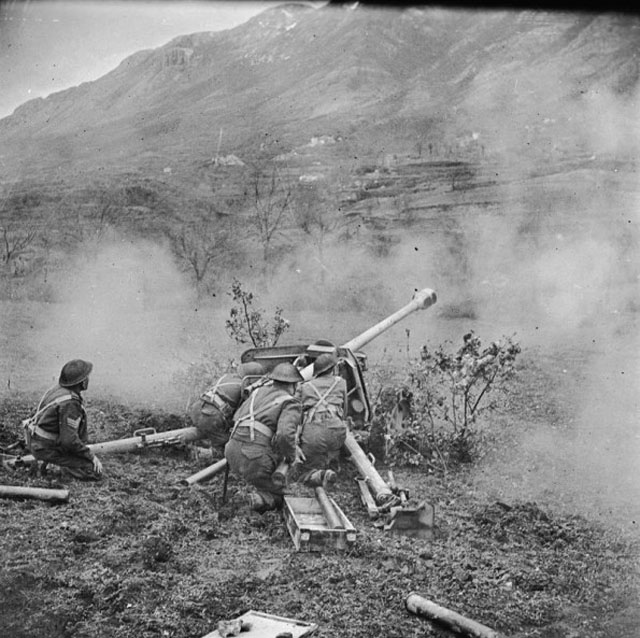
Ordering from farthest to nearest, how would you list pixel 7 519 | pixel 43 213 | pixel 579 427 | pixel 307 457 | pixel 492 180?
pixel 492 180
pixel 43 213
pixel 579 427
pixel 307 457
pixel 7 519

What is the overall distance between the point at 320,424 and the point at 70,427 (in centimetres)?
232

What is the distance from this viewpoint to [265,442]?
22.4ft

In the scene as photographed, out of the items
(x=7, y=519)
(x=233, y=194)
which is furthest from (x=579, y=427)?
(x=233, y=194)

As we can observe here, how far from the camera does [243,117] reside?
1574 cm

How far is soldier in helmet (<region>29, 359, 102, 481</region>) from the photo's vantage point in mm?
6762

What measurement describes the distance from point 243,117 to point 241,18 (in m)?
Answer: 3.87

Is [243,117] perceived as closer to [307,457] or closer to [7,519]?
[307,457]

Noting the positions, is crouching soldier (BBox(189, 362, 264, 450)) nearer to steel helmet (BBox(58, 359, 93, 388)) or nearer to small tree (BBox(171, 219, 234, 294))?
steel helmet (BBox(58, 359, 93, 388))

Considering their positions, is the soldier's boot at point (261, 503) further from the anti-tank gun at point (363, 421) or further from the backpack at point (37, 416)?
the backpack at point (37, 416)

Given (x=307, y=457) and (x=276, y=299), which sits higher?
(x=276, y=299)

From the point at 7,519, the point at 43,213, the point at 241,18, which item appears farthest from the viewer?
the point at 43,213

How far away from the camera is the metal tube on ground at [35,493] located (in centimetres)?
625

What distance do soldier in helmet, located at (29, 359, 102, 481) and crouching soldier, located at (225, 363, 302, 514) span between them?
140 centimetres

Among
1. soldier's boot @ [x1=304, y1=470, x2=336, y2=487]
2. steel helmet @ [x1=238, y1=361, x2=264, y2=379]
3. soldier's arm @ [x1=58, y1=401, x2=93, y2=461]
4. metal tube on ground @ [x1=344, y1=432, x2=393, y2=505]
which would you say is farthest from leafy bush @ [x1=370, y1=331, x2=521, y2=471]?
soldier's arm @ [x1=58, y1=401, x2=93, y2=461]
